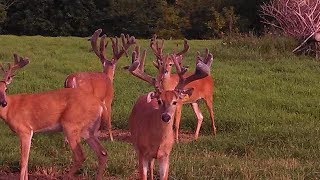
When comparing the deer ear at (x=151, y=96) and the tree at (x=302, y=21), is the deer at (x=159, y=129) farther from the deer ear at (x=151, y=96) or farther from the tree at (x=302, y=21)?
the tree at (x=302, y=21)

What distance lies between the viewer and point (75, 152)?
7.21 meters

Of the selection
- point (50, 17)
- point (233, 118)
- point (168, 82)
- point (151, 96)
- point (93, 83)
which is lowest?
point (50, 17)

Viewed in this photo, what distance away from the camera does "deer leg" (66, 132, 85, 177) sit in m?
7.16

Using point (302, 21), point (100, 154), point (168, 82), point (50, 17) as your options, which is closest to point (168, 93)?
point (100, 154)

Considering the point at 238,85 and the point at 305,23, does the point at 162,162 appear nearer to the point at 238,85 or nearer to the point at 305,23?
the point at 238,85

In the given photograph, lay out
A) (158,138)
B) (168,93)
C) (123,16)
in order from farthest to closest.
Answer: (123,16) → (158,138) → (168,93)

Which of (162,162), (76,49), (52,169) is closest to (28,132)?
(52,169)

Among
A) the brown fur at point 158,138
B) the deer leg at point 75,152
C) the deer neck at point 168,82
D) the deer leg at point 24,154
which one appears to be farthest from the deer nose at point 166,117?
the deer neck at point 168,82

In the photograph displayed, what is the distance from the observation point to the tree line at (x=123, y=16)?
4031 cm

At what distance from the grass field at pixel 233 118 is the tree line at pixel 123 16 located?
1817 cm

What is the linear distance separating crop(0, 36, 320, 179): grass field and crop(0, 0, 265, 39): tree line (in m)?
18.2

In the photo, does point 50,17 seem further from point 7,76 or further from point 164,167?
point 164,167

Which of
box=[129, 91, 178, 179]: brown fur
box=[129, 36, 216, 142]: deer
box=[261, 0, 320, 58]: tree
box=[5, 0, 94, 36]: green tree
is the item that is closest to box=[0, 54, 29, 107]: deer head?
box=[129, 91, 178, 179]: brown fur

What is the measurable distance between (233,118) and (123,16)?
31.2 meters
